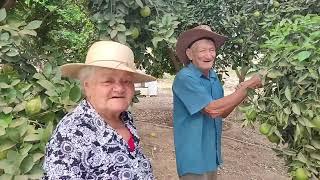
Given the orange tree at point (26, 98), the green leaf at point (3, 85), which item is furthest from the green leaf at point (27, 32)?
the green leaf at point (3, 85)

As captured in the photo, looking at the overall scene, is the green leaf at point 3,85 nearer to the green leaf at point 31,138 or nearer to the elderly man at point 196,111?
the green leaf at point 31,138

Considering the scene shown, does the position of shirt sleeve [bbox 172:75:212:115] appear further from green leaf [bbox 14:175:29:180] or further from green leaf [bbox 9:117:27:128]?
green leaf [bbox 14:175:29:180]

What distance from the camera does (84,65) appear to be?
1.86m

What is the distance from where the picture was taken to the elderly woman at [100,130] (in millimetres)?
1681

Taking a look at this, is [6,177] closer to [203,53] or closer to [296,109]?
[296,109]

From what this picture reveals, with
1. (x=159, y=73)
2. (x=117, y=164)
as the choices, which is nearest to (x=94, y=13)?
(x=117, y=164)

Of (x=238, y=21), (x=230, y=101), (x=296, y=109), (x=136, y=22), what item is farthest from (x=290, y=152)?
(x=238, y=21)

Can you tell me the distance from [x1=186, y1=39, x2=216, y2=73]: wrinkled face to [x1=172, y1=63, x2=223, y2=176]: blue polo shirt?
42 millimetres

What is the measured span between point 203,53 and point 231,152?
3937 mm

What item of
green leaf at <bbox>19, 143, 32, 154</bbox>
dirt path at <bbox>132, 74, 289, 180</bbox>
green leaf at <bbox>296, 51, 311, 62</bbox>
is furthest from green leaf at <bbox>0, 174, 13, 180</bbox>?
dirt path at <bbox>132, 74, 289, 180</bbox>

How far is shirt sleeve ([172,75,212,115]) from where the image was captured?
2941 mm

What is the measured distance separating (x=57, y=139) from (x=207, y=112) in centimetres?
137

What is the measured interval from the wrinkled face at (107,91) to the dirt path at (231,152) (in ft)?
12.2

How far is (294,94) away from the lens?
6.90 feet
